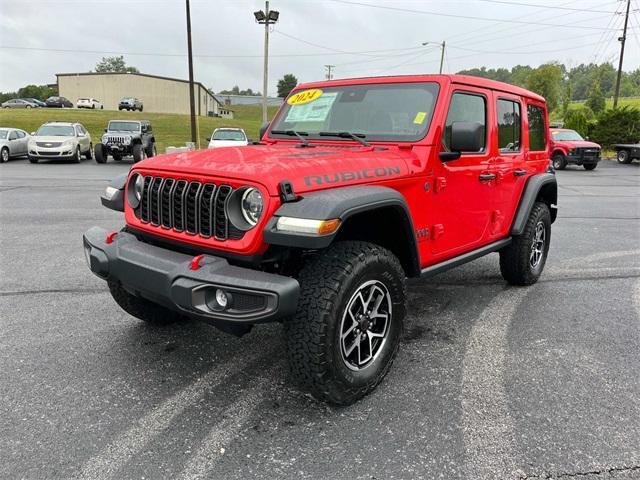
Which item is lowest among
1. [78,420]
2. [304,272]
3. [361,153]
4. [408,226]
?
[78,420]

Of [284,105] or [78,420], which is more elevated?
[284,105]

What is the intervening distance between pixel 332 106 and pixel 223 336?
1985 mm

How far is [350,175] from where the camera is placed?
2.92 metres

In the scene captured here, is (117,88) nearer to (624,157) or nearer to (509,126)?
(624,157)

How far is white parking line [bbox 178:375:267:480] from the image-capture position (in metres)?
2.31

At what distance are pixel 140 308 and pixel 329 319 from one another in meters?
1.82

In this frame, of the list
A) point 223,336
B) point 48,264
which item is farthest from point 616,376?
point 48,264

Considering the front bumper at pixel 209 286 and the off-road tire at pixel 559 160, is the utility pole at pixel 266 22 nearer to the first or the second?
the off-road tire at pixel 559 160

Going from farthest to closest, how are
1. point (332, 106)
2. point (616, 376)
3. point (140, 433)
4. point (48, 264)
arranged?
point (48, 264)
point (332, 106)
point (616, 376)
point (140, 433)

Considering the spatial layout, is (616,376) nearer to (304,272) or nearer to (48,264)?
(304,272)

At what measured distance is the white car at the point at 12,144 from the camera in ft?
64.4

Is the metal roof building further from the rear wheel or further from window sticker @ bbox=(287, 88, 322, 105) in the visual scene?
window sticker @ bbox=(287, 88, 322, 105)

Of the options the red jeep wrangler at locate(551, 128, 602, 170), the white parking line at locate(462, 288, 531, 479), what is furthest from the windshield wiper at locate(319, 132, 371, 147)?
the red jeep wrangler at locate(551, 128, 602, 170)

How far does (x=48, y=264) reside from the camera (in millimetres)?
5613
